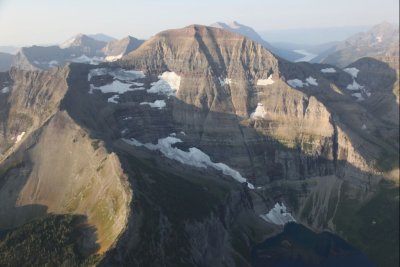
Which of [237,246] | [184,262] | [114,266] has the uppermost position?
[114,266]

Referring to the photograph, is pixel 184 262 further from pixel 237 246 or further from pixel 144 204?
pixel 237 246

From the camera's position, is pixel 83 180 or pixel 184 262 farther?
pixel 83 180

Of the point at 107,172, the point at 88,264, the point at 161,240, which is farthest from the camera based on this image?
the point at 107,172

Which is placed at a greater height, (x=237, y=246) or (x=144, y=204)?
(x=144, y=204)

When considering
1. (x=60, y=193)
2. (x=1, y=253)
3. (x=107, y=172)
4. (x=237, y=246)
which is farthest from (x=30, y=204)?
(x=237, y=246)

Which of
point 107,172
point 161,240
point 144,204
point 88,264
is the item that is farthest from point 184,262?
point 107,172

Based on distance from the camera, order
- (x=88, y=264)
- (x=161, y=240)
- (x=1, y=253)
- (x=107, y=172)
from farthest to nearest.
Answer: (x=107, y=172) < (x=161, y=240) < (x=1, y=253) < (x=88, y=264)

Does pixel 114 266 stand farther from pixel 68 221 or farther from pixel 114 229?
pixel 68 221
